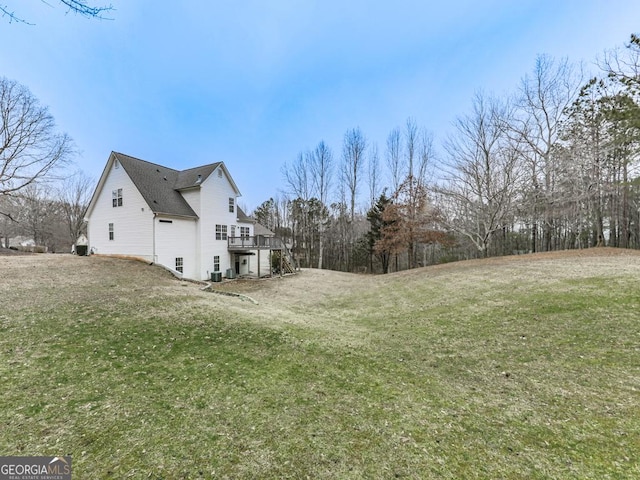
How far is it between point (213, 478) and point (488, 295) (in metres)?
9.61

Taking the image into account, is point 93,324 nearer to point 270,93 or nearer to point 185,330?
point 185,330

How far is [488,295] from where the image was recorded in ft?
30.0

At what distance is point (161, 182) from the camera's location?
65.3ft

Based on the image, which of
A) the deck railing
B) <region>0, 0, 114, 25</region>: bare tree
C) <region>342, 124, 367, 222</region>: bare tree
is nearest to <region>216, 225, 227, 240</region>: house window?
the deck railing

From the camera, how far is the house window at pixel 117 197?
18141 millimetres

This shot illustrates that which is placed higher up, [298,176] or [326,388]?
[298,176]

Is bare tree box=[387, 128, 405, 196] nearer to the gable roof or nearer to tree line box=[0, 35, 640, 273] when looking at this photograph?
tree line box=[0, 35, 640, 273]

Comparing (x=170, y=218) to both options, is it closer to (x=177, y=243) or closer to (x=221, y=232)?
(x=177, y=243)

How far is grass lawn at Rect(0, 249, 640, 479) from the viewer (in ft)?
8.31

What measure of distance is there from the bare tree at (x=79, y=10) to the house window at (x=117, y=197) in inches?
729

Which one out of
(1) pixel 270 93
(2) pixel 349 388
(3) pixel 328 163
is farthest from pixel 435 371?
(3) pixel 328 163

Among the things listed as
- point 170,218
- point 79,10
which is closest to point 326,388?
point 79,10

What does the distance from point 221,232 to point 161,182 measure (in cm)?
565
